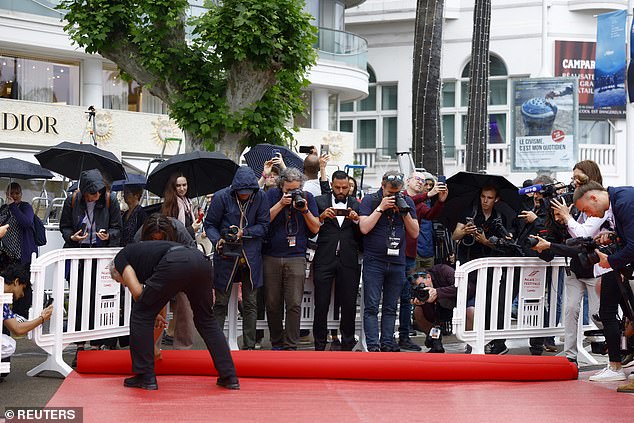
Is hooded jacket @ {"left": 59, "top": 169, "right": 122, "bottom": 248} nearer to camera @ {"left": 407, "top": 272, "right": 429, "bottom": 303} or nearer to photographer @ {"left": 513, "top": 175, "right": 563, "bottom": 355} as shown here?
camera @ {"left": 407, "top": 272, "right": 429, "bottom": 303}

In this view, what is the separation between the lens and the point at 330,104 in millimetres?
36094

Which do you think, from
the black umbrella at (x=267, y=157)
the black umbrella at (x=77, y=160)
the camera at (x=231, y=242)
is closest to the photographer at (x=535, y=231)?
the black umbrella at (x=267, y=157)

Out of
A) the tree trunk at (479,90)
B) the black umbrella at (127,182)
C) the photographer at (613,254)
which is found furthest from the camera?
the tree trunk at (479,90)

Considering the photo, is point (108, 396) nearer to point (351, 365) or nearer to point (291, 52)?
point (351, 365)

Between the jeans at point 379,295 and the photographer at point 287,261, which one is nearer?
the photographer at point 287,261

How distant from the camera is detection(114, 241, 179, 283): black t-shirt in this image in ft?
28.8

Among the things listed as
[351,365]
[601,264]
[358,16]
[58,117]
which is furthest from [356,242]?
[358,16]

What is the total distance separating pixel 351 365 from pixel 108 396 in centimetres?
230

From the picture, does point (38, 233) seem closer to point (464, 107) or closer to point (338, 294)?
point (338, 294)

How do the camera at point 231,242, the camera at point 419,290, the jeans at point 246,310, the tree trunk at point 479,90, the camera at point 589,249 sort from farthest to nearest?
the tree trunk at point 479,90 < the camera at point 419,290 < the jeans at point 246,310 < the camera at point 231,242 < the camera at point 589,249

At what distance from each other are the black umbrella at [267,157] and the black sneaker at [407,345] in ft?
7.56

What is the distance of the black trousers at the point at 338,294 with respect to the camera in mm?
11281

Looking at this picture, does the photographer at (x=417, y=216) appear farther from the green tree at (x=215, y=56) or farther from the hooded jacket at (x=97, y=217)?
the hooded jacket at (x=97, y=217)

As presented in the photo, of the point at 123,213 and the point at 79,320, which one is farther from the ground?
the point at 123,213
